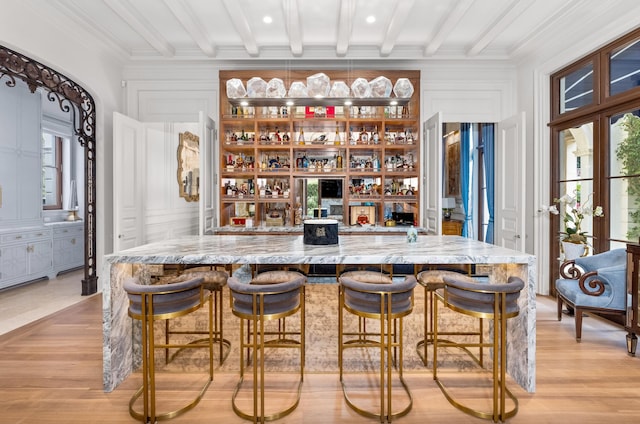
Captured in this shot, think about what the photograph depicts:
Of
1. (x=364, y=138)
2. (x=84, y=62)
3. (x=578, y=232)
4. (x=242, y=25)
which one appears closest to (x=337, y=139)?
(x=364, y=138)

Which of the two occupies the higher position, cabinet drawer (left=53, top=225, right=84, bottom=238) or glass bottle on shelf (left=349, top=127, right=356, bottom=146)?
glass bottle on shelf (left=349, top=127, right=356, bottom=146)

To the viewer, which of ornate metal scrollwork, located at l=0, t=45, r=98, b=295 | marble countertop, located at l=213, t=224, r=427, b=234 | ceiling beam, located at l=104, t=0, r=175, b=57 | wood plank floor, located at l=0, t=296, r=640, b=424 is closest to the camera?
wood plank floor, located at l=0, t=296, r=640, b=424

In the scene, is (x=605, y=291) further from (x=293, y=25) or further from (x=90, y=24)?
(x=90, y=24)

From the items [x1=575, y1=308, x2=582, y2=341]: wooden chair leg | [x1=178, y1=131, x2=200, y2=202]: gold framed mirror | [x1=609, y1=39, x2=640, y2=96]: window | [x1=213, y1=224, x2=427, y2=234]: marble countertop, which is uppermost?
[x1=609, y1=39, x2=640, y2=96]: window

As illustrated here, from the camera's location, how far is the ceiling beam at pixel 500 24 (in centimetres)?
370

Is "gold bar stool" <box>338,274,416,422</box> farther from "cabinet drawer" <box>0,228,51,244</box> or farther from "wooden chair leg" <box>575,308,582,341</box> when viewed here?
"cabinet drawer" <box>0,228,51,244</box>

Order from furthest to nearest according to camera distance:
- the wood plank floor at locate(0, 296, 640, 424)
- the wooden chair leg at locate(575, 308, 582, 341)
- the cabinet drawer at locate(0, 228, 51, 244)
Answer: the cabinet drawer at locate(0, 228, 51, 244), the wooden chair leg at locate(575, 308, 582, 341), the wood plank floor at locate(0, 296, 640, 424)

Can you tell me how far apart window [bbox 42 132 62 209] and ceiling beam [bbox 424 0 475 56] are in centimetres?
654

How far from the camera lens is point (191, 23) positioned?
3.99 metres

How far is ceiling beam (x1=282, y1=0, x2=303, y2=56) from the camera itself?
12.0 feet

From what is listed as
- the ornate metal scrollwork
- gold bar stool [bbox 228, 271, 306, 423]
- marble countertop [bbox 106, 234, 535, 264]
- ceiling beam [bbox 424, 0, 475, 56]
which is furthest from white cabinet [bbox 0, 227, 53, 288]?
ceiling beam [bbox 424, 0, 475, 56]

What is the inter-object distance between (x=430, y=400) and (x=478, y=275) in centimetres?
305

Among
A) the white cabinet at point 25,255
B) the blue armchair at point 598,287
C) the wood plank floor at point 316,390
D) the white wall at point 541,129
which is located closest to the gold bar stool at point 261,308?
the wood plank floor at point 316,390

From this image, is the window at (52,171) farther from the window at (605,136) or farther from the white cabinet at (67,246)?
the window at (605,136)
